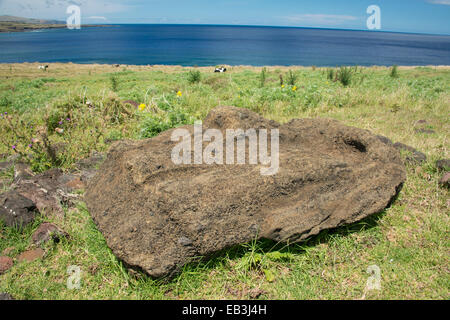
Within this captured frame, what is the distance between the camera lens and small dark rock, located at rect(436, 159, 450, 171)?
420 centimetres

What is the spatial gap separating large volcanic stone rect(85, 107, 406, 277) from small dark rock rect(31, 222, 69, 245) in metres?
0.42

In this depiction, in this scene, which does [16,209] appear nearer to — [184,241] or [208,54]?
[184,241]

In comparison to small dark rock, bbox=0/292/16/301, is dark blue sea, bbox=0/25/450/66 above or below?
above

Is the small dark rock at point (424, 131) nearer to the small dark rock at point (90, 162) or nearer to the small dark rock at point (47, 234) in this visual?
the small dark rock at point (90, 162)

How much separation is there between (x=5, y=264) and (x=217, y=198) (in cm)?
221

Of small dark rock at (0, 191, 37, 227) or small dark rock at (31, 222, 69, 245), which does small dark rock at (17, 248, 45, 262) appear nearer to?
small dark rock at (31, 222, 69, 245)

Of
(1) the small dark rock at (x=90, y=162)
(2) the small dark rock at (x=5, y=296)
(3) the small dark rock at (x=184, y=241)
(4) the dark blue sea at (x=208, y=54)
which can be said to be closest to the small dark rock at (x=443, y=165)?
(3) the small dark rock at (x=184, y=241)

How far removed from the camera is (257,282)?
2758 mm

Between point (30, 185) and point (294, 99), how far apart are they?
663cm

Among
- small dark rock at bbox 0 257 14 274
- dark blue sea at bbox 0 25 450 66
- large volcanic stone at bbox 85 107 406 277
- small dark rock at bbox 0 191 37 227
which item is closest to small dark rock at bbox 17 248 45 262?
small dark rock at bbox 0 257 14 274

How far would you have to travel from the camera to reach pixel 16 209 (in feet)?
10.9

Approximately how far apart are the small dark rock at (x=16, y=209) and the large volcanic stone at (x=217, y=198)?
0.71 meters

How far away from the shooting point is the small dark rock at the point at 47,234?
3145 mm

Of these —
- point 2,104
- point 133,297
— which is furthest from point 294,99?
point 2,104
